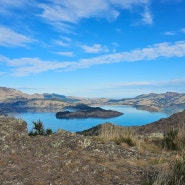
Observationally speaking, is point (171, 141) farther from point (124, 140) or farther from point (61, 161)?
point (61, 161)

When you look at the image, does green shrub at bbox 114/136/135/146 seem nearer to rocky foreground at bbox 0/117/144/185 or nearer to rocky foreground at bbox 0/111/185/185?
rocky foreground at bbox 0/111/185/185

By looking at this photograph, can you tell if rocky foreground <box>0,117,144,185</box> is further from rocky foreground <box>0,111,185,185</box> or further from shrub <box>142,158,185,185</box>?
shrub <box>142,158,185,185</box>

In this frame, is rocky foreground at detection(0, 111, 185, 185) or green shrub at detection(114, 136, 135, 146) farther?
green shrub at detection(114, 136, 135, 146)

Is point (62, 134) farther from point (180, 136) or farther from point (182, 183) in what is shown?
point (182, 183)

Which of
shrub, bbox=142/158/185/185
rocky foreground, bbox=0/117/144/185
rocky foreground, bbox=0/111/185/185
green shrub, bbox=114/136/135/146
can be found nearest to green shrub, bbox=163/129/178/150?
rocky foreground, bbox=0/111/185/185

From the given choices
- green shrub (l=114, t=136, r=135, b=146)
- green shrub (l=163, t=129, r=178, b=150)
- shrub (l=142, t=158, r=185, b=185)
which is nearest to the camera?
shrub (l=142, t=158, r=185, b=185)

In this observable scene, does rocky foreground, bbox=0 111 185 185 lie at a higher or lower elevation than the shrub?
lower

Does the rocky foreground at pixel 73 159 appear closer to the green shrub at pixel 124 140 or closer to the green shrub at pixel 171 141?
the green shrub at pixel 124 140

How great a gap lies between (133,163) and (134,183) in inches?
91.6

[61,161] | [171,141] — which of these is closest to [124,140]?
[171,141]

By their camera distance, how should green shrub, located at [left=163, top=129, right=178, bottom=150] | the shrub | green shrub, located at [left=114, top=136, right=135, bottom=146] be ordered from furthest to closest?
1. green shrub, located at [left=114, top=136, right=135, bottom=146]
2. green shrub, located at [left=163, top=129, right=178, bottom=150]
3. the shrub

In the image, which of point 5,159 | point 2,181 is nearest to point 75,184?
point 2,181

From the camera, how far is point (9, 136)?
43.8 ft

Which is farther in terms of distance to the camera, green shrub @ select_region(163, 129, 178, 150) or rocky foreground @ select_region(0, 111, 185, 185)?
green shrub @ select_region(163, 129, 178, 150)
